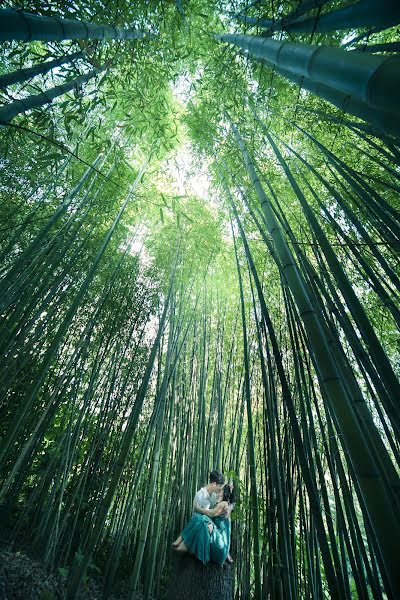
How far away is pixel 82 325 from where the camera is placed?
12.8 feet

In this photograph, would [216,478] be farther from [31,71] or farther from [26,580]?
[31,71]

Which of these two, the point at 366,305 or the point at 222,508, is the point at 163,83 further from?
the point at 222,508

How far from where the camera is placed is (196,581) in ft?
7.61

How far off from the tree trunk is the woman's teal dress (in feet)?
0.30

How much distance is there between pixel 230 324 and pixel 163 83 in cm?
310

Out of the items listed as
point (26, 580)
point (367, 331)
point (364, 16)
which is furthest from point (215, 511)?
point (364, 16)

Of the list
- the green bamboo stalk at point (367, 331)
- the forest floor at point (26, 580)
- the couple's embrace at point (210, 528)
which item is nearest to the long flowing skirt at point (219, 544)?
the couple's embrace at point (210, 528)

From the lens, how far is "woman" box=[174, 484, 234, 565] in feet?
7.66

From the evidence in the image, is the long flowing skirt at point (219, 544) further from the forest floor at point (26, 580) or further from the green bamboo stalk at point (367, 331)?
the green bamboo stalk at point (367, 331)

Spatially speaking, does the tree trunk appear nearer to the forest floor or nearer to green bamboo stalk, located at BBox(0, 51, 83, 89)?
the forest floor

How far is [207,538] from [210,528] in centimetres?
7

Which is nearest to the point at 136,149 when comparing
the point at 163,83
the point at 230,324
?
the point at 163,83

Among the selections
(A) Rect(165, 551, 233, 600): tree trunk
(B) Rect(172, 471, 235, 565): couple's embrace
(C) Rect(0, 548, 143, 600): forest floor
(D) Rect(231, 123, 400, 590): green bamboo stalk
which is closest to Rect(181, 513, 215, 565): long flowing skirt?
(B) Rect(172, 471, 235, 565): couple's embrace

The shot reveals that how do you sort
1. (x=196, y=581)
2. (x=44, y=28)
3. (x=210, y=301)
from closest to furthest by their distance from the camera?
(x=44, y=28), (x=196, y=581), (x=210, y=301)
